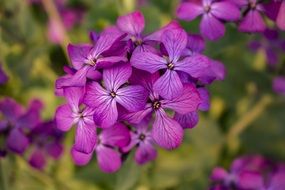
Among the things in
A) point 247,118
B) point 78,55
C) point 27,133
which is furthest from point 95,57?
point 247,118

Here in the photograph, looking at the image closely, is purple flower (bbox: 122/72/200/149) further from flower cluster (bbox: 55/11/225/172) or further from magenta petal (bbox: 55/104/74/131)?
magenta petal (bbox: 55/104/74/131)

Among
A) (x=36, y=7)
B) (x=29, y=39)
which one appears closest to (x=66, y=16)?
(x=36, y=7)

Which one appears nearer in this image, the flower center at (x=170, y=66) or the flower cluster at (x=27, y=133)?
the flower center at (x=170, y=66)

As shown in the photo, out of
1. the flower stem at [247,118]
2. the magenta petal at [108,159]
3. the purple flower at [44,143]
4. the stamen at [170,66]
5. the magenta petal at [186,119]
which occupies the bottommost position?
the flower stem at [247,118]

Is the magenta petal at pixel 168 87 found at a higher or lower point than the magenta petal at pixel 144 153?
higher

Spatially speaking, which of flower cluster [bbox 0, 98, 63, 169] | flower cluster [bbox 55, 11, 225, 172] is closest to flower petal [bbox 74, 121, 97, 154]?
flower cluster [bbox 55, 11, 225, 172]

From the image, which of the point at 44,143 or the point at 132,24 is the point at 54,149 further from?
the point at 132,24

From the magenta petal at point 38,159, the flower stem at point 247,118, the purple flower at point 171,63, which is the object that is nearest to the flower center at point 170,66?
the purple flower at point 171,63

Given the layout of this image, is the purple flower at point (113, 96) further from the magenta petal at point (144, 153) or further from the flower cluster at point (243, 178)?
the flower cluster at point (243, 178)
